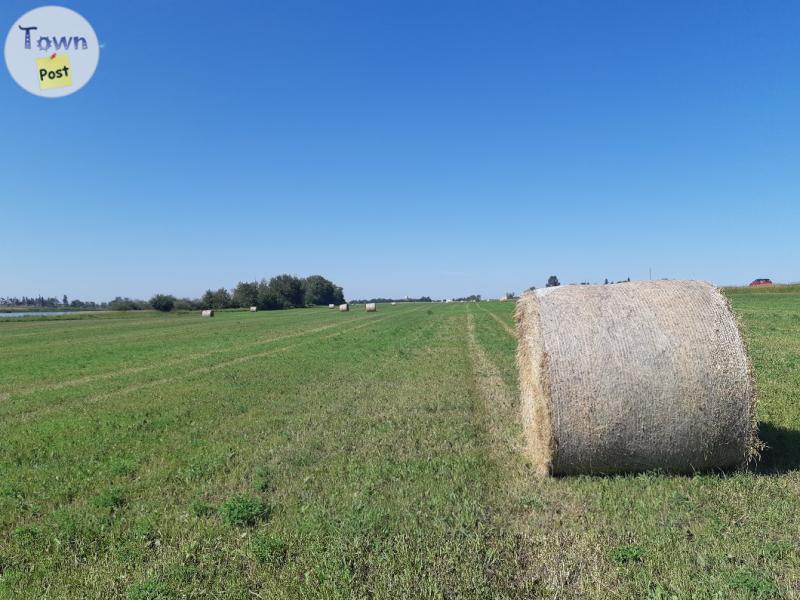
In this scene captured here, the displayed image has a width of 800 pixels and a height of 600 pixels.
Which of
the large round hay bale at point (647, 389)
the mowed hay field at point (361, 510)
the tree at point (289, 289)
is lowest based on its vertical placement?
the mowed hay field at point (361, 510)

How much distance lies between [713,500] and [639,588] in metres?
2.19

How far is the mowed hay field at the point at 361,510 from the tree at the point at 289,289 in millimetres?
131997

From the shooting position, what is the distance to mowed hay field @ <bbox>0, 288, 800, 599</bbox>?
419 centimetres

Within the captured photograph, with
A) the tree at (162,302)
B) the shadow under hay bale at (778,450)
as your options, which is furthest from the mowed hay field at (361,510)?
the tree at (162,302)

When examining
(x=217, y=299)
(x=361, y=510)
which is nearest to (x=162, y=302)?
(x=217, y=299)

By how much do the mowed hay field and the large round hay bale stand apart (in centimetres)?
31

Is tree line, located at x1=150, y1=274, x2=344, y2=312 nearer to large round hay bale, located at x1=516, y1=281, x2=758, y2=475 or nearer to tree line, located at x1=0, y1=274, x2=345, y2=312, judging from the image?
tree line, located at x1=0, y1=274, x2=345, y2=312

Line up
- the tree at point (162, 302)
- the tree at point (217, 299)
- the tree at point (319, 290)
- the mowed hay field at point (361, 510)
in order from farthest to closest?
the tree at point (319, 290) → the tree at point (217, 299) → the tree at point (162, 302) → the mowed hay field at point (361, 510)

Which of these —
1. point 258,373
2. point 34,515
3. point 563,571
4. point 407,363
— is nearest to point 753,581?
point 563,571

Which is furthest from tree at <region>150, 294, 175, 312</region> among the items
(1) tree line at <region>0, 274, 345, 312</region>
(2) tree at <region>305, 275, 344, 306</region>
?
(2) tree at <region>305, 275, 344, 306</region>

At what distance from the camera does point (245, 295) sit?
132 meters

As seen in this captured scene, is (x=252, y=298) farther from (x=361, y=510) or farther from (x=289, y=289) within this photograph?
(x=361, y=510)

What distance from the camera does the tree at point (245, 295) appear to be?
13038cm

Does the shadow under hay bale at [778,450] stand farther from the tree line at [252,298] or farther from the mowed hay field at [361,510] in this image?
the tree line at [252,298]
